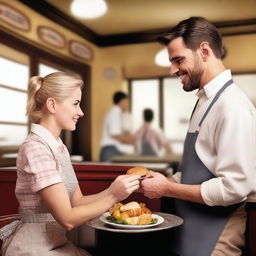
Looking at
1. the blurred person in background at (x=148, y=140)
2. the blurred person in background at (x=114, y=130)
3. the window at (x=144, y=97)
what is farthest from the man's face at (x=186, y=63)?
the window at (x=144, y=97)

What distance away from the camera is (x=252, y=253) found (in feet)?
5.32

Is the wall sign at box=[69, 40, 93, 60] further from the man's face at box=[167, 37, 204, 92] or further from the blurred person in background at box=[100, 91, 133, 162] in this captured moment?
the man's face at box=[167, 37, 204, 92]

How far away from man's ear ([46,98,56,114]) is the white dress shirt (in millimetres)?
627

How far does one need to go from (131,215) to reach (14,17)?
12.3ft

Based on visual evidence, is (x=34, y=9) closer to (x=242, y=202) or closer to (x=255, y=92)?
(x=255, y=92)

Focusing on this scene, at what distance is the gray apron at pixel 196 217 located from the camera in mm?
1610

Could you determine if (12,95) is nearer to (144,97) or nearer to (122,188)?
(144,97)

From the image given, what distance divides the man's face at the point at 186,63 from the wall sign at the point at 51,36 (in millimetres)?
3930

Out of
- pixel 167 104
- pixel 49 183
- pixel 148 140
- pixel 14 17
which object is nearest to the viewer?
pixel 49 183

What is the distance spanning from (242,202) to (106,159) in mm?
4213

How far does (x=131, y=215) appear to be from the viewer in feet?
5.13

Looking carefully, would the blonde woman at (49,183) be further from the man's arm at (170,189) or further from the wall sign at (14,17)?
the wall sign at (14,17)

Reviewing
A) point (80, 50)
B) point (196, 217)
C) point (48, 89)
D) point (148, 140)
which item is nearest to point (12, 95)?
point (80, 50)

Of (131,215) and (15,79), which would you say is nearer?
(131,215)
